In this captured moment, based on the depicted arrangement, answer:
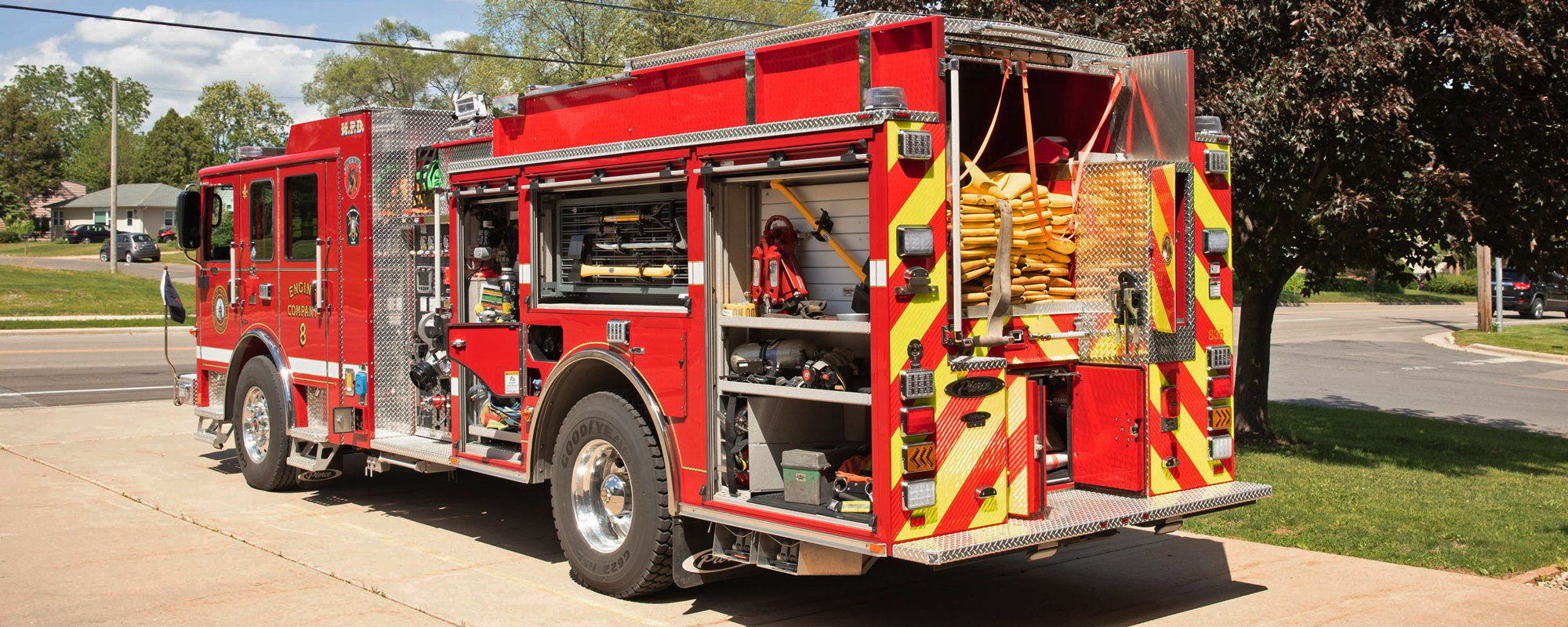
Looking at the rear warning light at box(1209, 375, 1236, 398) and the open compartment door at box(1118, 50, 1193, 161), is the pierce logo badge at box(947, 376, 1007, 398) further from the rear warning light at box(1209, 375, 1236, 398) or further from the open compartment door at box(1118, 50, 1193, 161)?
the open compartment door at box(1118, 50, 1193, 161)

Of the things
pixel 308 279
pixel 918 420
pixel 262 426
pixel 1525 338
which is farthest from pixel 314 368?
pixel 1525 338

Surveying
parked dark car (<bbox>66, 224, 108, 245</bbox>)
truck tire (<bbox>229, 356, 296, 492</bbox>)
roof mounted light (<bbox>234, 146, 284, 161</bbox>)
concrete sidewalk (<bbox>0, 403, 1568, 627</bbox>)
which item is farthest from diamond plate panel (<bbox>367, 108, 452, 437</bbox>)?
parked dark car (<bbox>66, 224, 108, 245</bbox>)

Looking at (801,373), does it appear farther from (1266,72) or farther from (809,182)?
(1266,72)

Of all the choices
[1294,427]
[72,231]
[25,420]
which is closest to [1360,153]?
[1294,427]

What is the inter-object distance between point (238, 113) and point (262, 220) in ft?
309

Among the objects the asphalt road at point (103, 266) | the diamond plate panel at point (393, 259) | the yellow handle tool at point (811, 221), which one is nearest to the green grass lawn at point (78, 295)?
the asphalt road at point (103, 266)

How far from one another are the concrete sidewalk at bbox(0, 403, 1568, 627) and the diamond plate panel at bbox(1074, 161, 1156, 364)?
1.42 meters

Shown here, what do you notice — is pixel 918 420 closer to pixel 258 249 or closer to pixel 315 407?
pixel 315 407

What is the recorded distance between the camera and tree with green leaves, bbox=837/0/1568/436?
32.3 ft

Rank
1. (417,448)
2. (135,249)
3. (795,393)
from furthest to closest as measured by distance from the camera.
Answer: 1. (135,249)
2. (417,448)
3. (795,393)

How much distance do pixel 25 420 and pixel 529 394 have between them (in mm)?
9714

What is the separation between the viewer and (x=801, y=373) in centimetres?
609

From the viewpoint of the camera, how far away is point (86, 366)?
20656 mm

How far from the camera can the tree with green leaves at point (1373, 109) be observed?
984cm
